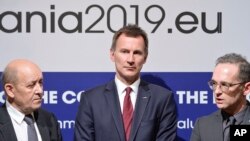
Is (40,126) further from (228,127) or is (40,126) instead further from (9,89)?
(228,127)

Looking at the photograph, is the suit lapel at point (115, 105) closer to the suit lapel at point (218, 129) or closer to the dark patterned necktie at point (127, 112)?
the dark patterned necktie at point (127, 112)

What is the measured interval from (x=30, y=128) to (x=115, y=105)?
62cm

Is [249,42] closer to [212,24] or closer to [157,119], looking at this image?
[212,24]

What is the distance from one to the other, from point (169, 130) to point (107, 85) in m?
0.50

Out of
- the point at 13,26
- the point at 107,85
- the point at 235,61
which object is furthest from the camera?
the point at 13,26

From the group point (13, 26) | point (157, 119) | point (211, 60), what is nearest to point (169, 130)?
point (157, 119)

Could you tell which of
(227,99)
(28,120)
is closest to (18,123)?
(28,120)

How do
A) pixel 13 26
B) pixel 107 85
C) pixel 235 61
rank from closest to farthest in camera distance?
pixel 235 61 → pixel 107 85 → pixel 13 26

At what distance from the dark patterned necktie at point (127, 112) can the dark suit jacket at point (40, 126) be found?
0.43m

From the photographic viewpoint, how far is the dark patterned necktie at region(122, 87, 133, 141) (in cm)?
334

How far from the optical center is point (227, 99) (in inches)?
123

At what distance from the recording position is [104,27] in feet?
12.4

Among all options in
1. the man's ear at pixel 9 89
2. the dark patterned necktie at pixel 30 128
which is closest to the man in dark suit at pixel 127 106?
the dark patterned necktie at pixel 30 128

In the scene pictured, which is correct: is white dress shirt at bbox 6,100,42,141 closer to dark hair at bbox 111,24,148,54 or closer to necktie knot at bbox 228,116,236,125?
dark hair at bbox 111,24,148,54
